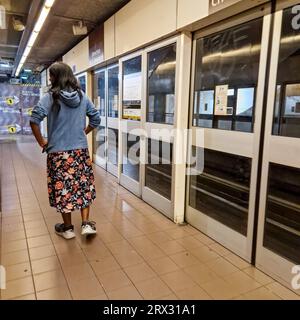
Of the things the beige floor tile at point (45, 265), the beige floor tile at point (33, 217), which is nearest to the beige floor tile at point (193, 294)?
the beige floor tile at point (45, 265)

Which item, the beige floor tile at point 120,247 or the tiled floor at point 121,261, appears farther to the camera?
the beige floor tile at point 120,247

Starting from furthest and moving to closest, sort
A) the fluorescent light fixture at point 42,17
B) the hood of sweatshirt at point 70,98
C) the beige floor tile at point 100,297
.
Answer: the fluorescent light fixture at point 42,17 → the hood of sweatshirt at point 70,98 → the beige floor tile at point 100,297

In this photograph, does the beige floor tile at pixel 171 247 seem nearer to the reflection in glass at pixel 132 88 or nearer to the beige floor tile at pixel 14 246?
the beige floor tile at pixel 14 246

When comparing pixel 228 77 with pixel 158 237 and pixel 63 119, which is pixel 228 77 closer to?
pixel 63 119

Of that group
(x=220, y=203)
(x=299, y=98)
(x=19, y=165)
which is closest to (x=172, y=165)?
(x=220, y=203)

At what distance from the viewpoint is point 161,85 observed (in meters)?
3.40

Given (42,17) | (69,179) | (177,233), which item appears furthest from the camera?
(42,17)

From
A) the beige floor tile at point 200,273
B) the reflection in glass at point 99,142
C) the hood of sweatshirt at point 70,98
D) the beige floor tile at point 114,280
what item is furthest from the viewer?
the reflection in glass at point 99,142

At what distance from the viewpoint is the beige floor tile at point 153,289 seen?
6.13 feet

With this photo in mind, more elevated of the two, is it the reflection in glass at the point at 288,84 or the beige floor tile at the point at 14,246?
the reflection in glass at the point at 288,84

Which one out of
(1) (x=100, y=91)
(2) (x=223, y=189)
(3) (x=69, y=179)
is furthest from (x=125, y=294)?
(1) (x=100, y=91)

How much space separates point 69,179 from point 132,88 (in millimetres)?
1883

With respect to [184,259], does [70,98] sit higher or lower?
higher
